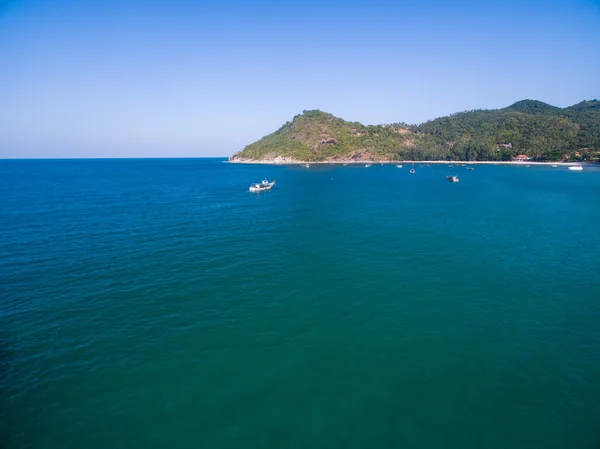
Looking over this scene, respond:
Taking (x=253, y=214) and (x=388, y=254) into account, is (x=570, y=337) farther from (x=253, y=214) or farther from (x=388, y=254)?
Answer: (x=253, y=214)

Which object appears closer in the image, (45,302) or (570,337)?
(570,337)

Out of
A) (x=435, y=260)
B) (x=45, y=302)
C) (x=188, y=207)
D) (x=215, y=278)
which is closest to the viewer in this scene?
(x=45, y=302)

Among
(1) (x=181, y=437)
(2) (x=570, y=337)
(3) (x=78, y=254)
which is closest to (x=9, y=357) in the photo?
(1) (x=181, y=437)


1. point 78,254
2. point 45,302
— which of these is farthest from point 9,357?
point 78,254

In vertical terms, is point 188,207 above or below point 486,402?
above

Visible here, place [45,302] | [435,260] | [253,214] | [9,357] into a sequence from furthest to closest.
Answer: [253,214] → [435,260] → [45,302] → [9,357]

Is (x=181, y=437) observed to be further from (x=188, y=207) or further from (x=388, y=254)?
(x=188, y=207)
